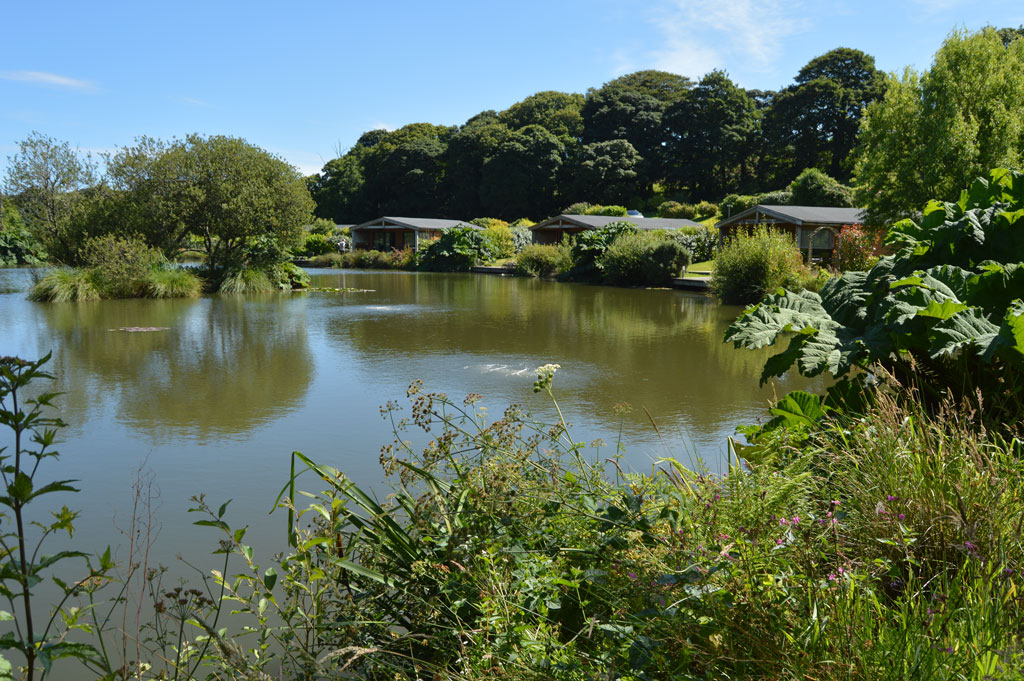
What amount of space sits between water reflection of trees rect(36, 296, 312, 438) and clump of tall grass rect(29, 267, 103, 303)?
7.68 ft

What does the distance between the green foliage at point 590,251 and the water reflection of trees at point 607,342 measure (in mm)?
8208

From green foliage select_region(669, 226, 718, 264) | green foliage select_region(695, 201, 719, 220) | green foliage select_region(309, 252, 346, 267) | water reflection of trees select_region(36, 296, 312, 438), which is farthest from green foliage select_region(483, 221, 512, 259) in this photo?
water reflection of trees select_region(36, 296, 312, 438)

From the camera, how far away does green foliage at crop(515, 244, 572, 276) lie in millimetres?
34562

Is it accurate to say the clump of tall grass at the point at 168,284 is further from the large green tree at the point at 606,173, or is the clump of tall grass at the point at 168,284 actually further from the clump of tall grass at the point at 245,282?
the large green tree at the point at 606,173

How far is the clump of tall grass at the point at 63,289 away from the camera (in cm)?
1992

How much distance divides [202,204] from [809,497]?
26.5 meters

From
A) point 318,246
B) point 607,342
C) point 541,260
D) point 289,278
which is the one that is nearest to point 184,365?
point 607,342

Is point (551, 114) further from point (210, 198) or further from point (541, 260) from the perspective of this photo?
point (210, 198)

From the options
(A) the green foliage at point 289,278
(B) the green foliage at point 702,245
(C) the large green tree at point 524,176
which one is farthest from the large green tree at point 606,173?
(A) the green foliage at point 289,278

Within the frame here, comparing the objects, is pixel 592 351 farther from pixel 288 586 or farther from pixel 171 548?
pixel 288 586

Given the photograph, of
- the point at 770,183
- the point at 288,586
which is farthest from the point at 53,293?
the point at 770,183

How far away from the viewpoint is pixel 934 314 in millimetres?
3670

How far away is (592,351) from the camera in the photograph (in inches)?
445

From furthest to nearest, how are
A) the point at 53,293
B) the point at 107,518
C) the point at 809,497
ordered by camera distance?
1. the point at 53,293
2. the point at 107,518
3. the point at 809,497
